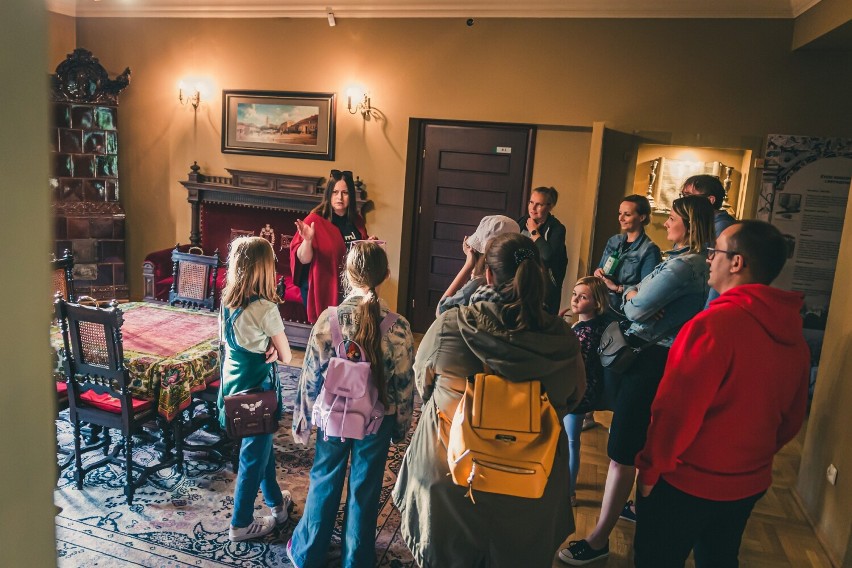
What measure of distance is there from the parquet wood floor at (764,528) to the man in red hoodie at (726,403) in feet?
3.10

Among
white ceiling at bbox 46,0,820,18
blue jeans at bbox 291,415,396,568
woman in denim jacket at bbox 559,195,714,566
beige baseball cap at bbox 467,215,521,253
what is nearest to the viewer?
blue jeans at bbox 291,415,396,568

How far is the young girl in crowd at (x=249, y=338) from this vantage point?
2.43 meters

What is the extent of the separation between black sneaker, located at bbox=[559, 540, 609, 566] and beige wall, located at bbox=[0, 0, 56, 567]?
2.45 meters

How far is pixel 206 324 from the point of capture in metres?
3.45

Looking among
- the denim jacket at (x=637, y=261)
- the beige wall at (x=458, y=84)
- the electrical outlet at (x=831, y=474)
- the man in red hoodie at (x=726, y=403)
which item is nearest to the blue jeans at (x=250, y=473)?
the man in red hoodie at (x=726, y=403)

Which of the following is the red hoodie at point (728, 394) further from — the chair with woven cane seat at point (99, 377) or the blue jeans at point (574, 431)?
the chair with woven cane seat at point (99, 377)

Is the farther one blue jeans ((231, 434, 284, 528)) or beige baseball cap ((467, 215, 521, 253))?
beige baseball cap ((467, 215, 521, 253))

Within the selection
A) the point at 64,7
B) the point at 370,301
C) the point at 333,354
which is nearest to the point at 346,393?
the point at 333,354

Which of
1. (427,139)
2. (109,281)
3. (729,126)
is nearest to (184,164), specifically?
(109,281)

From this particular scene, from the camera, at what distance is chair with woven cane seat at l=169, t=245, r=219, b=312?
3.97 metres

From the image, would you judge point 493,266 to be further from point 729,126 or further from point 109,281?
point 109,281

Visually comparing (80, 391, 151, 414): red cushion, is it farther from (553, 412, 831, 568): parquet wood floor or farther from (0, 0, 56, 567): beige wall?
(0, 0, 56, 567): beige wall

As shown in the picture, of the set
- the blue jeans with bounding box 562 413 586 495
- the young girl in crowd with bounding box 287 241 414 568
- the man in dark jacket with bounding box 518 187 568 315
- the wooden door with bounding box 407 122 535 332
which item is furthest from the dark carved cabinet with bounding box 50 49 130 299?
the blue jeans with bounding box 562 413 586 495

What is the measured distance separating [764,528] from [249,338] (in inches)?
105
